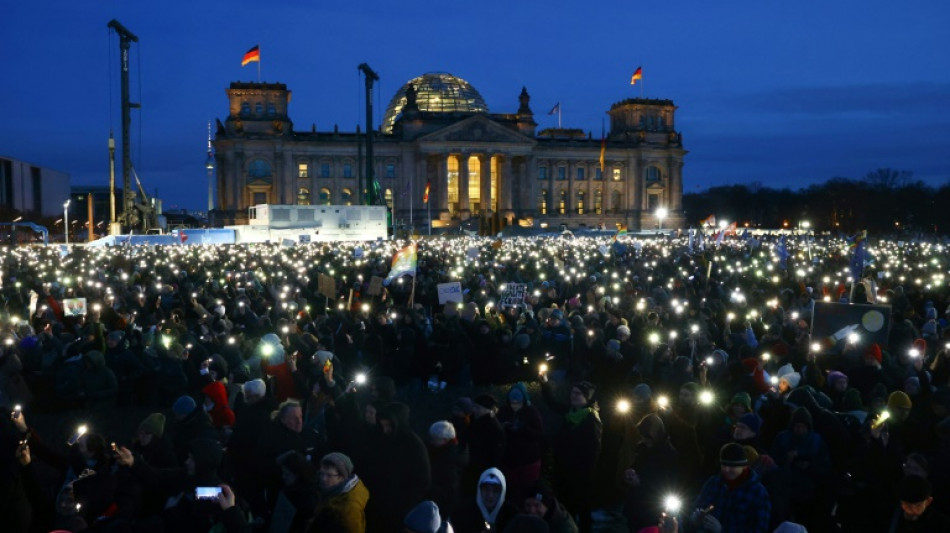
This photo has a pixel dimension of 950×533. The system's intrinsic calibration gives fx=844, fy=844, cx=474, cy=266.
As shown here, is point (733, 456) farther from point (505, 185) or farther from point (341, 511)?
point (505, 185)

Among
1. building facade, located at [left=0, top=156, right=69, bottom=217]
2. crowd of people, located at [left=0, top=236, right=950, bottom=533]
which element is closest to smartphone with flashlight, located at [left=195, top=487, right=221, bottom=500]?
crowd of people, located at [left=0, top=236, right=950, bottom=533]

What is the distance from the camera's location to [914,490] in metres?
5.00

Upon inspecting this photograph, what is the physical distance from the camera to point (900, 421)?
7.45 meters

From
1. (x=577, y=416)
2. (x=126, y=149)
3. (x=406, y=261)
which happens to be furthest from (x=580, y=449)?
(x=126, y=149)

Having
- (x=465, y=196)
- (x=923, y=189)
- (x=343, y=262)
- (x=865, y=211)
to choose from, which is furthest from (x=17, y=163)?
(x=923, y=189)

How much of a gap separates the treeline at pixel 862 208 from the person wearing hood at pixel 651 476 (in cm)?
10043

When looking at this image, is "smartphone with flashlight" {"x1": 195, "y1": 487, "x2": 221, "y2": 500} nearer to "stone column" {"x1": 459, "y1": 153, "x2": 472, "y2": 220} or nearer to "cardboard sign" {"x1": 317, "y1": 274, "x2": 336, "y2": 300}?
"cardboard sign" {"x1": 317, "y1": 274, "x2": 336, "y2": 300}

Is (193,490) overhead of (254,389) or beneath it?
beneath

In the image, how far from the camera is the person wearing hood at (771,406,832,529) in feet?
21.7

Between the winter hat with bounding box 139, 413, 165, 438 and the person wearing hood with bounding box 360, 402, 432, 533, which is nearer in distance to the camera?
the person wearing hood with bounding box 360, 402, 432, 533

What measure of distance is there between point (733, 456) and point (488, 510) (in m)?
1.63

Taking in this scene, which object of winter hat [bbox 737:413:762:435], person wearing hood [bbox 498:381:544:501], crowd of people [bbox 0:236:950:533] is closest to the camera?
crowd of people [bbox 0:236:950:533]

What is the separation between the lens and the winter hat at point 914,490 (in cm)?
498

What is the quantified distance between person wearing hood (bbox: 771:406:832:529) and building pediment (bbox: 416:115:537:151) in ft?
285
